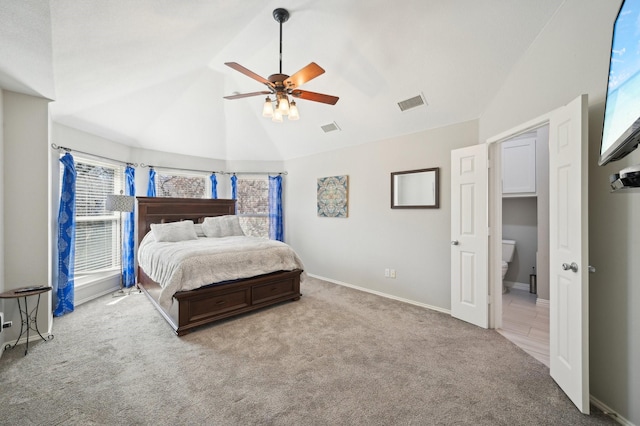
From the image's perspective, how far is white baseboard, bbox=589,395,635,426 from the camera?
160 centimetres

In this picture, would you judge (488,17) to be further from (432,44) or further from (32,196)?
(32,196)

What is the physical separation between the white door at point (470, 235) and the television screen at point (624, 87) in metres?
1.86

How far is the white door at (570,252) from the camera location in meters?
1.70

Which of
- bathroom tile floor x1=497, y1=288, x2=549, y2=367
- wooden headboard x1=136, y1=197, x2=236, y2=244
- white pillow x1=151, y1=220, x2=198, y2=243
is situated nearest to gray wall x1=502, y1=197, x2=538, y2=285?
bathroom tile floor x1=497, y1=288, x2=549, y2=367

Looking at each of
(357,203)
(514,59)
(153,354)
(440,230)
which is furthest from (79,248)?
(514,59)

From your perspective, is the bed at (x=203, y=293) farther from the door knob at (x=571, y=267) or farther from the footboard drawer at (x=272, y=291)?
the door knob at (x=571, y=267)

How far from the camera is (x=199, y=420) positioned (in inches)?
64.4

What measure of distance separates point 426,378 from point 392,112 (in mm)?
3035

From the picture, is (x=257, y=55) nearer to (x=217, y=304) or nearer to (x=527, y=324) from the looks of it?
(x=217, y=304)

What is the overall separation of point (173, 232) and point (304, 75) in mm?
3273

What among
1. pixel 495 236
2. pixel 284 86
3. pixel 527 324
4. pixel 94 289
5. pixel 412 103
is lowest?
pixel 527 324

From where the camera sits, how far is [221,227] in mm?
4703

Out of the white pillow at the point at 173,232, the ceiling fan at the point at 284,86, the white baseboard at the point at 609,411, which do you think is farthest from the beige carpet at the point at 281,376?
the ceiling fan at the point at 284,86

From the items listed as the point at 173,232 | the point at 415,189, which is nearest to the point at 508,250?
the point at 415,189
